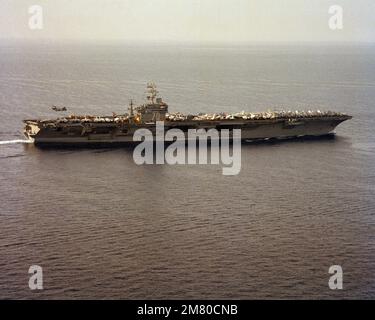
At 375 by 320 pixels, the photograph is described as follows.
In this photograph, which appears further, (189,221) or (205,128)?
(205,128)

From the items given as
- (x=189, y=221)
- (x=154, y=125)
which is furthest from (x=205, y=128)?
(x=189, y=221)

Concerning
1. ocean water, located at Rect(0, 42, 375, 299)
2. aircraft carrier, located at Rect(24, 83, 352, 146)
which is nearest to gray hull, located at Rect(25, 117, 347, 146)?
aircraft carrier, located at Rect(24, 83, 352, 146)

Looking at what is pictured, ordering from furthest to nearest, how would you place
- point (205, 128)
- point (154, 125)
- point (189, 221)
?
point (205, 128) < point (154, 125) < point (189, 221)

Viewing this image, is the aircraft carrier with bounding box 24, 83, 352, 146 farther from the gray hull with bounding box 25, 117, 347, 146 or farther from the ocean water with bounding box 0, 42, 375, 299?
the ocean water with bounding box 0, 42, 375, 299

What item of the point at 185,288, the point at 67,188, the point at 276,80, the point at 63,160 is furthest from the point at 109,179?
the point at 276,80

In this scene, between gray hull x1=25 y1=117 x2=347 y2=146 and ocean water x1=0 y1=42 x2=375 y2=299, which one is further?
gray hull x1=25 y1=117 x2=347 y2=146

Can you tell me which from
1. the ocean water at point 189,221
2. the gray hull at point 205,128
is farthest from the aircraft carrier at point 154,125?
the ocean water at point 189,221

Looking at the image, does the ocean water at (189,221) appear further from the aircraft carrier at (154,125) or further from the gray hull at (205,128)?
the aircraft carrier at (154,125)

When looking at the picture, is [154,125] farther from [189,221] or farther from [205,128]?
[189,221]
